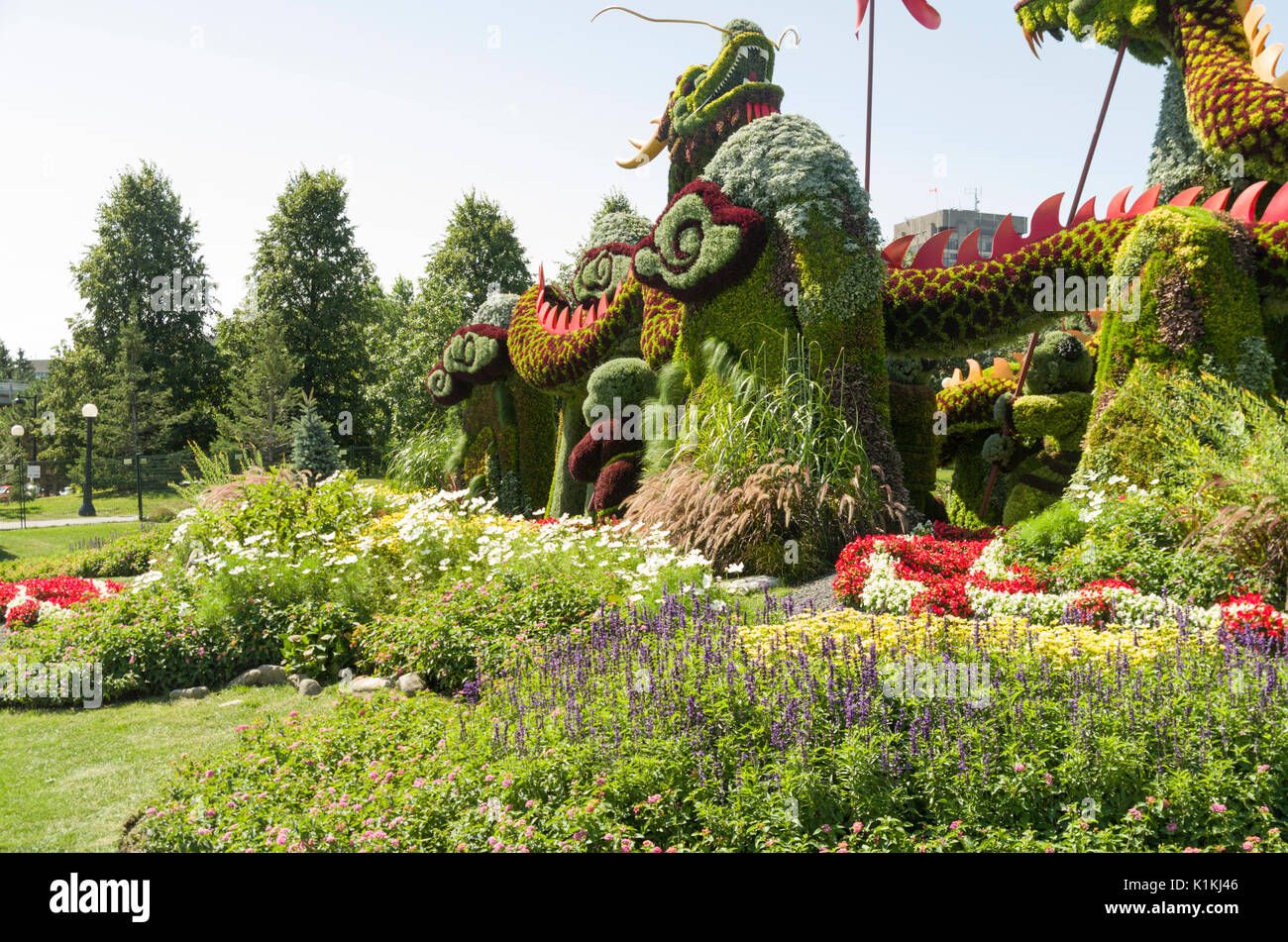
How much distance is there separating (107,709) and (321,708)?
1.69 meters

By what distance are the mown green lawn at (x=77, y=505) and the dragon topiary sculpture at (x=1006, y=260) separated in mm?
19484

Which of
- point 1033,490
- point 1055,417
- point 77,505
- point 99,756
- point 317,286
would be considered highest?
point 317,286

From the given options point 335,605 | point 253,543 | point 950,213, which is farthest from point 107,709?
point 950,213

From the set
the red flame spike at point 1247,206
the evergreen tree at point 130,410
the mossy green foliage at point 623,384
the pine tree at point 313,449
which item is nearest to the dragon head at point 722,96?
the mossy green foliage at point 623,384

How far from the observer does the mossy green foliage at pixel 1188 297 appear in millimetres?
7121

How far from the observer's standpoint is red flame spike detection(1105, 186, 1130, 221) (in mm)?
8406

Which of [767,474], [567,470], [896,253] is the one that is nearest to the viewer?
[767,474]

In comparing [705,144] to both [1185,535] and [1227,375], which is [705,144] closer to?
[1227,375]

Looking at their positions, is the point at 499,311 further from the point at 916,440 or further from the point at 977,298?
the point at 977,298

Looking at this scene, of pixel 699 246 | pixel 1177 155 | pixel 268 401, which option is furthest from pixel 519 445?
pixel 268 401

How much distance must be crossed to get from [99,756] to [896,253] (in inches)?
350

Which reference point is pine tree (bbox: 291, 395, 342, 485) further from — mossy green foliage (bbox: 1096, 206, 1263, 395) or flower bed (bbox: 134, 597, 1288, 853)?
mossy green foliage (bbox: 1096, 206, 1263, 395)

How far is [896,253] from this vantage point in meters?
9.98

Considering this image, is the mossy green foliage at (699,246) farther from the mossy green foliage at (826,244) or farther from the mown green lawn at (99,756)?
the mown green lawn at (99,756)
